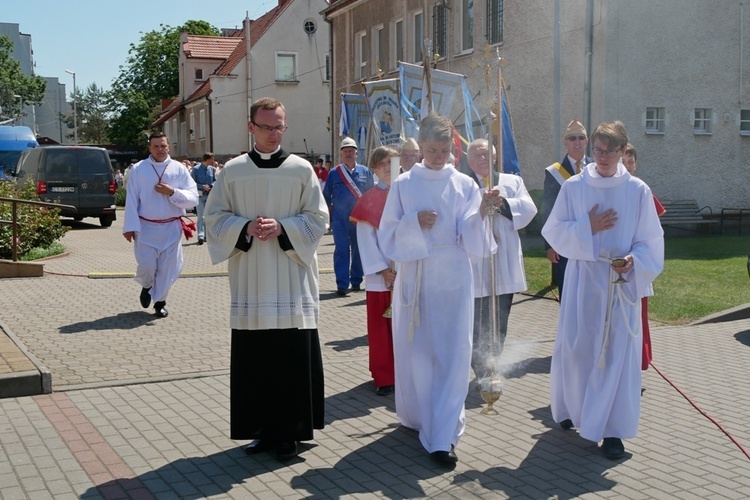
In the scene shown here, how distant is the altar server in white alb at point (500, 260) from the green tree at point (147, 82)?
62.0 metres

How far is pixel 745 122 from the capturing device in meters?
21.8

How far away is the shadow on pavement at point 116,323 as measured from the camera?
1015 cm

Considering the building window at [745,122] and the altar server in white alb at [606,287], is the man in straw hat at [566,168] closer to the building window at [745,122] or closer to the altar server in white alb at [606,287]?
the altar server in white alb at [606,287]

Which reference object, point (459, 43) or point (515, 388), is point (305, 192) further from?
point (459, 43)

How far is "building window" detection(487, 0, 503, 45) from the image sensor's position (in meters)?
24.2

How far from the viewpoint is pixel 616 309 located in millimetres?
5902

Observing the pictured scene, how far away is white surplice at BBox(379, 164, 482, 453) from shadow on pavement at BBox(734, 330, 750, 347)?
15.7ft

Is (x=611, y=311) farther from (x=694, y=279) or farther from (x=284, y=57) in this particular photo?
(x=284, y=57)

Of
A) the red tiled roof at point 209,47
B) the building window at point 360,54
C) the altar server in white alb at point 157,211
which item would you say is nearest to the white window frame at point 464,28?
the building window at point 360,54

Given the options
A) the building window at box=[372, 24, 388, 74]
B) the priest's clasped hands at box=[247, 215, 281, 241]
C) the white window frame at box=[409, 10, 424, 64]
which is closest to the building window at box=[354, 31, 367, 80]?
the building window at box=[372, 24, 388, 74]

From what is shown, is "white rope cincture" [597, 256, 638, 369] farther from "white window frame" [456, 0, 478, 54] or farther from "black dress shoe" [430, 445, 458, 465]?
"white window frame" [456, 0, 478, 54]

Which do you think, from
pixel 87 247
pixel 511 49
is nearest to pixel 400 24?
pixel 511 49

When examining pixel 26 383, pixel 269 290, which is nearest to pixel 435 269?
pixel 269 290

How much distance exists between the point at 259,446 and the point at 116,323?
5.08 metres
